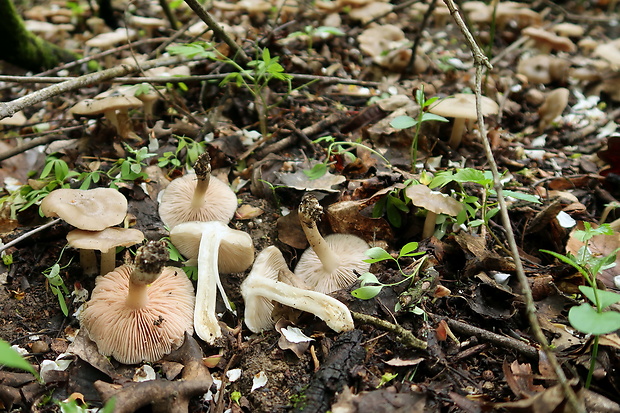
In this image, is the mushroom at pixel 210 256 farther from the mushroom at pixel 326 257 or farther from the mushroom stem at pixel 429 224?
the mushroom stem at pixel 429 224

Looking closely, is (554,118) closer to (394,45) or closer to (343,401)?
(394,45)

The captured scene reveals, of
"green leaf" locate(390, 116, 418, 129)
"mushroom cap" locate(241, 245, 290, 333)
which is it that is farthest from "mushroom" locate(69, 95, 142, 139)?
"green leaf" locate(390, 116, 418, 129)

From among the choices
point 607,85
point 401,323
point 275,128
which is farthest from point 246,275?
point 607,85

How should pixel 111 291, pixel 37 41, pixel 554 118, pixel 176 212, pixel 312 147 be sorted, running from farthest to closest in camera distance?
pixel 37 41
pixel 554 118
pixel 312 147
pixel 176 212
pixel 111 291

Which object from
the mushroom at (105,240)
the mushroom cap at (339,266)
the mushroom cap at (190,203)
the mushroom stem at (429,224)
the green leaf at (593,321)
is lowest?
the mushroom cap at (339,266)

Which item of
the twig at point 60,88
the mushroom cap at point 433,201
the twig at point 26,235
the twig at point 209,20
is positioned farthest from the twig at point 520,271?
the twig at point 26,235
